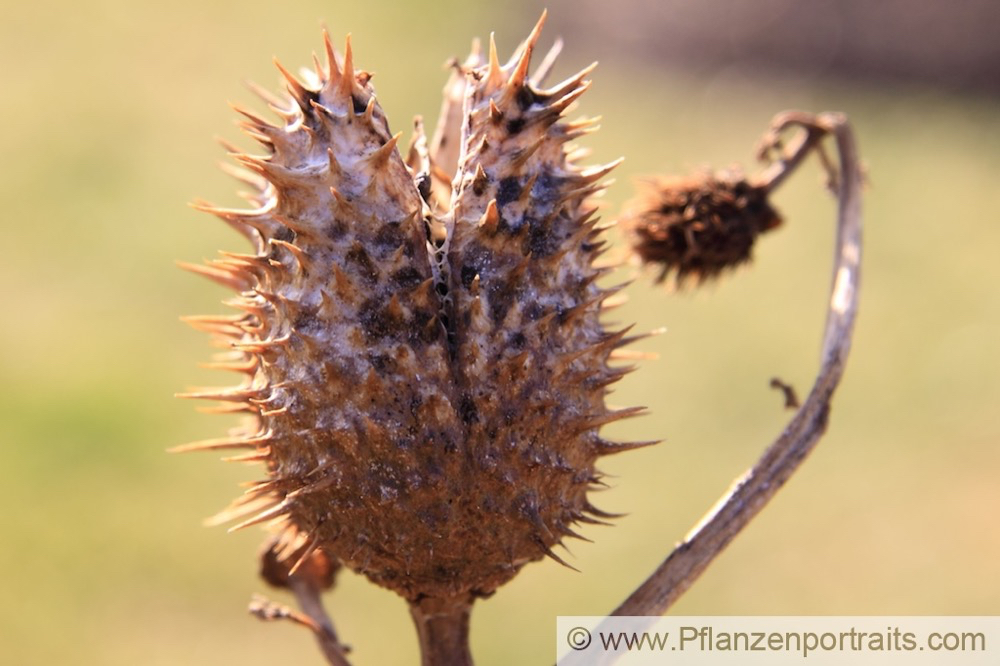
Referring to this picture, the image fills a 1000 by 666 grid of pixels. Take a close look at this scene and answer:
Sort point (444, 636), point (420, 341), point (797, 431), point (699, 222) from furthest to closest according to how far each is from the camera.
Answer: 1. point (699, 222)
2. point (797, 431)
3. point (444, 636)
4. point (420, 341)

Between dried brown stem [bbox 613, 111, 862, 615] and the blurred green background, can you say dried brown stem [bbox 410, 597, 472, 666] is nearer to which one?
dried brown stem [bbox 613, 111, 862, 615]

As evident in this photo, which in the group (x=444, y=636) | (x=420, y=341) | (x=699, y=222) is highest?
(x=699, y=222)

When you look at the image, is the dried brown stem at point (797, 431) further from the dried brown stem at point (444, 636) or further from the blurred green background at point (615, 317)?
the blurred green background at point (615, 317)

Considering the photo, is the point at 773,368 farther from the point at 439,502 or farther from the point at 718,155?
the point at 439,502

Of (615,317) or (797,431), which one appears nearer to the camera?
(797,431)

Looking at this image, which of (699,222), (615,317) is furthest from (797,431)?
(615,317)

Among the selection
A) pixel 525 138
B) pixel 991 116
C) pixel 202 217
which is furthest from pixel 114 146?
pixel 525 138

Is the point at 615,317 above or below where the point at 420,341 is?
above

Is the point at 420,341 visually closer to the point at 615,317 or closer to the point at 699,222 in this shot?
the point at 699,222
